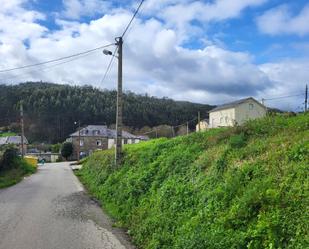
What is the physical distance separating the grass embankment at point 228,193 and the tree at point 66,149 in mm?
→ 79846

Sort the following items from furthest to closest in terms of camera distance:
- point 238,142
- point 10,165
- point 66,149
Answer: point 66,149, point 10,165, point 238,142

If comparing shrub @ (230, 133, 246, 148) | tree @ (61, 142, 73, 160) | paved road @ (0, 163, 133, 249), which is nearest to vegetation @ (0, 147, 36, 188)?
paved road @ (0, 163, 133, 249)

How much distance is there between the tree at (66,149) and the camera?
304 feet

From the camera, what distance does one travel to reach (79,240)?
963cm

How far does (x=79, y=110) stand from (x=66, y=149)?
64.3 ft

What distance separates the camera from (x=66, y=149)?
92.8 metres

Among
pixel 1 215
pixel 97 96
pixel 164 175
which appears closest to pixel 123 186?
pixel 164 175

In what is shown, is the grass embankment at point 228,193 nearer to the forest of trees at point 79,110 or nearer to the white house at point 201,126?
the white house at point 201,126

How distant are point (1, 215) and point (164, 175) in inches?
208

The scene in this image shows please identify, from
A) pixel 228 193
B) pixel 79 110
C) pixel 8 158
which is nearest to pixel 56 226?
pixel 228 193

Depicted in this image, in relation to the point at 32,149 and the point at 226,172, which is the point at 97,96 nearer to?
the point at 32,149

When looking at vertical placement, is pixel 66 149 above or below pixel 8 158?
above

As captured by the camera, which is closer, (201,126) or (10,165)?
(10,165)

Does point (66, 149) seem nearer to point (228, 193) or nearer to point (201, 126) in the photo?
point (201, 126)
